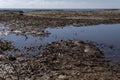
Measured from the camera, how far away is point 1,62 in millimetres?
19812

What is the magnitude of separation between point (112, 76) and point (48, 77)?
12.4 feet

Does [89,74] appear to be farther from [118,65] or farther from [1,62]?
[1,62]

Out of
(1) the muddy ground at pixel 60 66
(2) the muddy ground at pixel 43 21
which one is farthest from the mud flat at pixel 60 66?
(2) the muddy ground at pixel 43 21

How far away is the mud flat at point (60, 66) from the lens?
1617 cm

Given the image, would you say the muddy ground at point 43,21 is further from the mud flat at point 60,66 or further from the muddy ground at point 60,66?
the mud flat at point 60,66

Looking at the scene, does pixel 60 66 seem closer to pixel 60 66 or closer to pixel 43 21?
pixel 60 66

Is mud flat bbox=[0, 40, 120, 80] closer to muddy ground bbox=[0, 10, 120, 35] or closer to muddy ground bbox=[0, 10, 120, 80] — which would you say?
muddy ground bbox=[0, 10, 120, 80]

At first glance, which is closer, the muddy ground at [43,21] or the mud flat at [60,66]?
the mud flat at [60,66]

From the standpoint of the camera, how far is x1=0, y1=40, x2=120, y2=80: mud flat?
16166 mm

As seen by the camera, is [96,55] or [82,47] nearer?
[96,55]

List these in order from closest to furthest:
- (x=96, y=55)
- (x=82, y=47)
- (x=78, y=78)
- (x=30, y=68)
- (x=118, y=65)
→ (x=78, y=78) < (x=30, y=68) < (x=118, y=65) < (x=96, y=55) < (x=82, y=47)

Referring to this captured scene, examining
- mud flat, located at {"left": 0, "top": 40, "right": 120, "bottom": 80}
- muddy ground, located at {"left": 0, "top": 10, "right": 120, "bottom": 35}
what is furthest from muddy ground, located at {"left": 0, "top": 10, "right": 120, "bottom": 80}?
muddy ground, located at {"left": 0, "top": 10, "right": 120, "bottom": 35}

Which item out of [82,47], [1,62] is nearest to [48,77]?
[1,62]

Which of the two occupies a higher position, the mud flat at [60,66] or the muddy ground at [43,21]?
the mud flat at [60,66]
